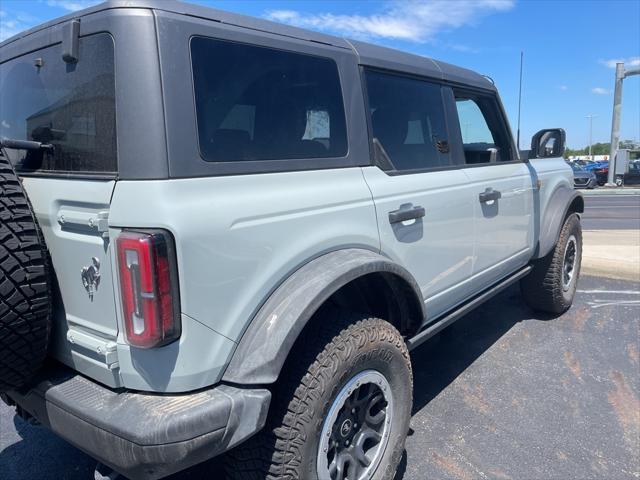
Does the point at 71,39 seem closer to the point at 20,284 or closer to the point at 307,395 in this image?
the point at 20,284

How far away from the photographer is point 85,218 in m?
1.76

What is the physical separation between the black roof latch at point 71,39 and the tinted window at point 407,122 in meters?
1.37

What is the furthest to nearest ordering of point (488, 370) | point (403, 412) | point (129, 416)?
point (488, 370) < point (403, 412) < point (129, 416)

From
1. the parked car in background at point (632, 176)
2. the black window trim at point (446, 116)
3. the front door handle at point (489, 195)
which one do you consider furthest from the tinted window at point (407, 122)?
the parked car in background at point (632, 176)

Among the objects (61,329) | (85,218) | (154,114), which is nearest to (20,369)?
(61,329)

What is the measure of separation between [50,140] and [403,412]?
1981 mm

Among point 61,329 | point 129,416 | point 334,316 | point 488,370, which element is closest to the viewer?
point 129,416

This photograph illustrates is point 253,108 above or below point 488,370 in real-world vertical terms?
above

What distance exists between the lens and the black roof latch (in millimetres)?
1847

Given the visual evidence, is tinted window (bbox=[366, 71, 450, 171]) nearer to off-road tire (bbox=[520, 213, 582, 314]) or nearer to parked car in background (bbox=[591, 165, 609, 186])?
off-road tire (bbox=[520, 213, 582, 314])

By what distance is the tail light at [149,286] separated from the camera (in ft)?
5.29

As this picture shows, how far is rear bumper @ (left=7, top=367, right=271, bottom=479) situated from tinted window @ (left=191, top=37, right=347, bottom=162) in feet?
2.78

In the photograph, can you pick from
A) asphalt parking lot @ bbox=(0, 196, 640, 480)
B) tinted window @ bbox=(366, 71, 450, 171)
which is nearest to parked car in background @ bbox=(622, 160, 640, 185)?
asphalt parking lot @ bbox=(0, 196, 640, 480)

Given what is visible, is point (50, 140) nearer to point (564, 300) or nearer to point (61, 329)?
point (61, 329)
